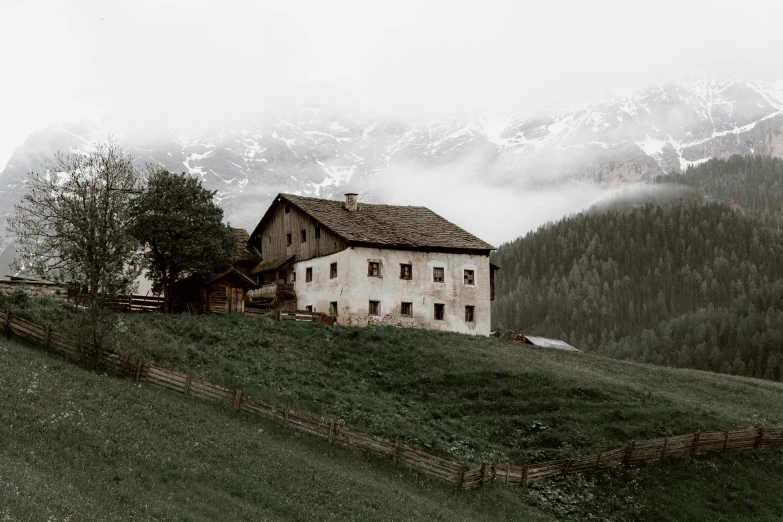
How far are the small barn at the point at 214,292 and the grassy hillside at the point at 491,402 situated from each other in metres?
8.99

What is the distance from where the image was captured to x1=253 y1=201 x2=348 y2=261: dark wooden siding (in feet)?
213

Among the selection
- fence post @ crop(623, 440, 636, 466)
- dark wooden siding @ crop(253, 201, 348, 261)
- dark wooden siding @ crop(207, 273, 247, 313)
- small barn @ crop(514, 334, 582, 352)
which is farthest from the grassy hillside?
small barn @ crop(514, 334, 582, 352)

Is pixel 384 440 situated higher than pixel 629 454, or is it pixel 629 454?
pixel 384 440

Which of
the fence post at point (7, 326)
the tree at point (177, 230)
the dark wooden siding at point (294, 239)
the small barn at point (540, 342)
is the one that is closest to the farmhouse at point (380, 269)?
the dark wooden siding at point (294, 239)

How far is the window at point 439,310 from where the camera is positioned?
64238 millimetres

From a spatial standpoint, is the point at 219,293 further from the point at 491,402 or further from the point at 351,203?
the point at 491,402

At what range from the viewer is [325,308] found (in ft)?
208

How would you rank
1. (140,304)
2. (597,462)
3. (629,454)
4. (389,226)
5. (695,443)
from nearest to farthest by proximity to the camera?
(597,462)
(629,454)
(695,443)
(140,304)
(389,226)

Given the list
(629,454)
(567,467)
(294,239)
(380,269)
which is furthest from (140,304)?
(629,454)

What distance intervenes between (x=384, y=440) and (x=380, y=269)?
30.1 meters

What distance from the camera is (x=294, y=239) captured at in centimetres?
7062

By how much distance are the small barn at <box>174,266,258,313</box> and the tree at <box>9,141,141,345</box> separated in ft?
55.4

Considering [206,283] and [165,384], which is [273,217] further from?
[165,384]

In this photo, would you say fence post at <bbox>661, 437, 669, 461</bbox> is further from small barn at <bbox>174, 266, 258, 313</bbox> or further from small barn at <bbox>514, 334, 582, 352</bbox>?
small barn at <bbox>514, 334, 582, 352</bbox>
